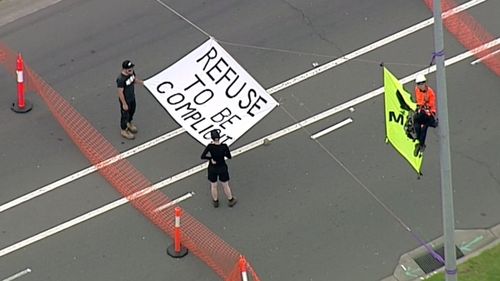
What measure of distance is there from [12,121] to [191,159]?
10.9 ft

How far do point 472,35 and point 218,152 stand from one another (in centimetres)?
647

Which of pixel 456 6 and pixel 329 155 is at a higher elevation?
pixel 456 6

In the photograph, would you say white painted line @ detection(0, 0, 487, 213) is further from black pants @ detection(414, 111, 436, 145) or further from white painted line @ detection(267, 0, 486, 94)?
black pants @ detection(414, 111, 436, 145)

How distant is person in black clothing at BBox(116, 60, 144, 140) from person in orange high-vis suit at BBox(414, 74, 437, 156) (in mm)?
5205

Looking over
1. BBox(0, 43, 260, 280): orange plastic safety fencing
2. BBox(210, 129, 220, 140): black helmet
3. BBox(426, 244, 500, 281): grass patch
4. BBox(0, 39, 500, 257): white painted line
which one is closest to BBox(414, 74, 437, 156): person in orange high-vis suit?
BBox(426, 244, 500, 281): grass patch

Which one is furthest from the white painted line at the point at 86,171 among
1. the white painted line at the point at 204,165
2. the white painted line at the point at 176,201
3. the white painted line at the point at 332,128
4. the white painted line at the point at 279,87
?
the white painted line at the point at 332,128

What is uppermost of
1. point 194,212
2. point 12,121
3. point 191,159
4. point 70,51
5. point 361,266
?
point 70,51

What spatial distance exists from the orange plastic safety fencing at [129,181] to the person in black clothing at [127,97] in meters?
0.42

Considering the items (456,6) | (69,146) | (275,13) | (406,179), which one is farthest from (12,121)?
(456,6)

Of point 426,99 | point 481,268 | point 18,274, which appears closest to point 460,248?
point 481,268

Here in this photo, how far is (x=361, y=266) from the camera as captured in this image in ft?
56.5

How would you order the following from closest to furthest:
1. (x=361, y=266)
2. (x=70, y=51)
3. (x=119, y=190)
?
(x=361, y=266)
(x=119, y=190)
(x=70, y=51)

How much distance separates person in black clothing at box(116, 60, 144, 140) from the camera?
19.0 m

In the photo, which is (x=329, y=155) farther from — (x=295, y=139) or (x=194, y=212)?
(x=194, y=212)
